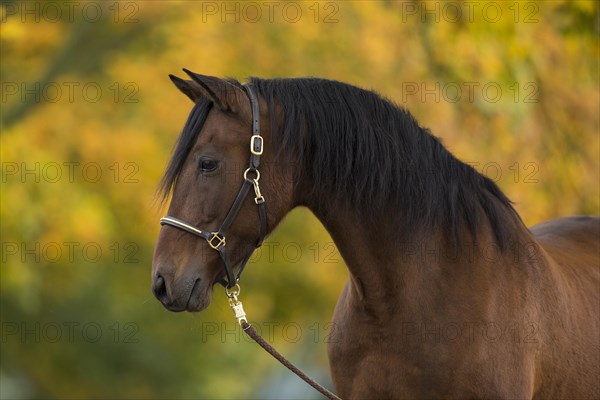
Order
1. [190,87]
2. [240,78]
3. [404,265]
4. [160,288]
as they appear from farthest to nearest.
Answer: [240,78], [404,265], [190,87], [160,288]

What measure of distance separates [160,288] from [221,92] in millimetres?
837

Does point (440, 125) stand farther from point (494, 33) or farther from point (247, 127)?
point (247, 127)

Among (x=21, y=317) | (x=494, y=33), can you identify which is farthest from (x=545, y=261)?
(x=21, y=317)

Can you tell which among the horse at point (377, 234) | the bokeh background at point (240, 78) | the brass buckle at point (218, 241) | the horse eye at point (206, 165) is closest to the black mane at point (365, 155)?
the horse at point (377, 234)

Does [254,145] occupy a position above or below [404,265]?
above

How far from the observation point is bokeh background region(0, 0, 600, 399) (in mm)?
8578

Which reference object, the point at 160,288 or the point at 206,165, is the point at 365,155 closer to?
the point at 206,165

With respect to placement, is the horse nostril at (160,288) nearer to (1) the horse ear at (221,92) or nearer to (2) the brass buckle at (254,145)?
(2) the brass buckle at (254,145)

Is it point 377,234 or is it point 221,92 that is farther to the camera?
point 377,234

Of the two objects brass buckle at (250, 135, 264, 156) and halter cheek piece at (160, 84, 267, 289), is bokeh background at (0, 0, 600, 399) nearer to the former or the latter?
halter cheek piece at (160, 84, 267, 289)

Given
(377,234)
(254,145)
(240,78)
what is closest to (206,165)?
(254,145)

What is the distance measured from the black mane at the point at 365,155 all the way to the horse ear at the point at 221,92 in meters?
0.08

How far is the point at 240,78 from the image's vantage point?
10.3m

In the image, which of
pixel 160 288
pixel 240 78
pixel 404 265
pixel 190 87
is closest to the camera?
pixel 160 288
